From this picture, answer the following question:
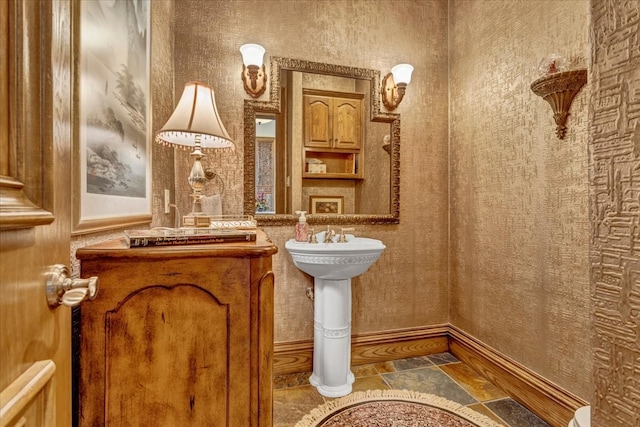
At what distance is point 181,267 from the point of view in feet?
2.49

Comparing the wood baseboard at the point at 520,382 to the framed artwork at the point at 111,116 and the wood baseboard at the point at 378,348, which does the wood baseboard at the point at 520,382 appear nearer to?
the wood baseboard at the point at 378,348

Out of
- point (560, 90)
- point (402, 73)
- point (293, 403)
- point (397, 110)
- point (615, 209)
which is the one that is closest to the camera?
point (615, 209)

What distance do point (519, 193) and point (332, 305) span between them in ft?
4.10

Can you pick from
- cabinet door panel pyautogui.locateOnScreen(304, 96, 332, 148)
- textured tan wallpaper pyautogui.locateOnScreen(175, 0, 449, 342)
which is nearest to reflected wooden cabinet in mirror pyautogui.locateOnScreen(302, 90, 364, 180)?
cabinet door panel pyautogui.locateOnScreen(304, 96, 332, 148)

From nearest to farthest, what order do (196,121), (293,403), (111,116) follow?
(111,116) < (196,121) < (293,403)

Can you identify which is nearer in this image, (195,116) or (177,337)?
(177,337)

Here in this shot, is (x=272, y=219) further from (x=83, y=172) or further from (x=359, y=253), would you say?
(x=83, y=172)

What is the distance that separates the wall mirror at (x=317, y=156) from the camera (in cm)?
201

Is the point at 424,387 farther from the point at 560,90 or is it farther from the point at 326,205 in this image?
the point at 560,90

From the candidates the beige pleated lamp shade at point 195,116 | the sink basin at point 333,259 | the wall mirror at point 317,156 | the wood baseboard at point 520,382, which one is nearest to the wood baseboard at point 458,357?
the wood baseboard at point 520,382

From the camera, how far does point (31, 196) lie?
14.8 inches

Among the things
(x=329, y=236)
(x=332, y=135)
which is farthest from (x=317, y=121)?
(x=329, y=236)

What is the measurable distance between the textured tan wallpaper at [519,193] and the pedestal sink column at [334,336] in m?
0.94

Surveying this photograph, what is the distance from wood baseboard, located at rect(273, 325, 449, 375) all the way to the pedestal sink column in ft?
0.83
